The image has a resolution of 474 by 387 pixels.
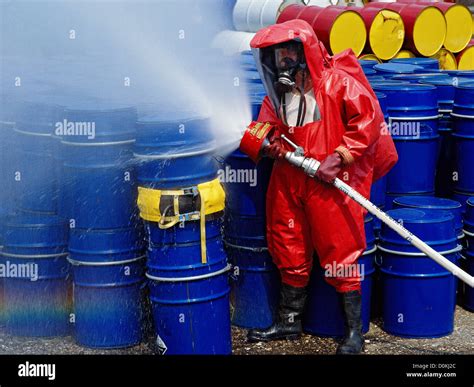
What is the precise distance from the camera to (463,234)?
5.93 metres

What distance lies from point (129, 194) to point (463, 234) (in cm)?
230

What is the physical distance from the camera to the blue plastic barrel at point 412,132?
6.07 metres

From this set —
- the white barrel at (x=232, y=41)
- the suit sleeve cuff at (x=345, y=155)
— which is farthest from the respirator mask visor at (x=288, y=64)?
the white barrel at (x=232, y=41)

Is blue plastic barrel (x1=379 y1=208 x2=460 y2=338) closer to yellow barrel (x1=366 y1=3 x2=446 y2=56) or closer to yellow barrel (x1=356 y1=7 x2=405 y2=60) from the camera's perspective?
yellow barrel (x1=356 y1=7 x2=405 y2=60)

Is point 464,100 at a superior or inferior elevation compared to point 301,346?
superior

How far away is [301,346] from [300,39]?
1.85 m

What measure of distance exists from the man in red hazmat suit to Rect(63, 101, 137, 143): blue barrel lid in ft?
2.64

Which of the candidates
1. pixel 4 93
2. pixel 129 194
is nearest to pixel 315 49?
pixel 129 194

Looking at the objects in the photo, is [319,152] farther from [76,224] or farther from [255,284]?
[76,224]

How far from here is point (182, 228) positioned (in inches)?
188

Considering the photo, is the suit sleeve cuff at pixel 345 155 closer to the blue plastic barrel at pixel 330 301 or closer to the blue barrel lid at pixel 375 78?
the blue plastic barrel at pixel 330 301

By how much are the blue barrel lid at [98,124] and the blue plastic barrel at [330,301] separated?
142 cm

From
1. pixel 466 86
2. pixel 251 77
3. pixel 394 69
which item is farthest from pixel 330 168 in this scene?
pixel 394 69
